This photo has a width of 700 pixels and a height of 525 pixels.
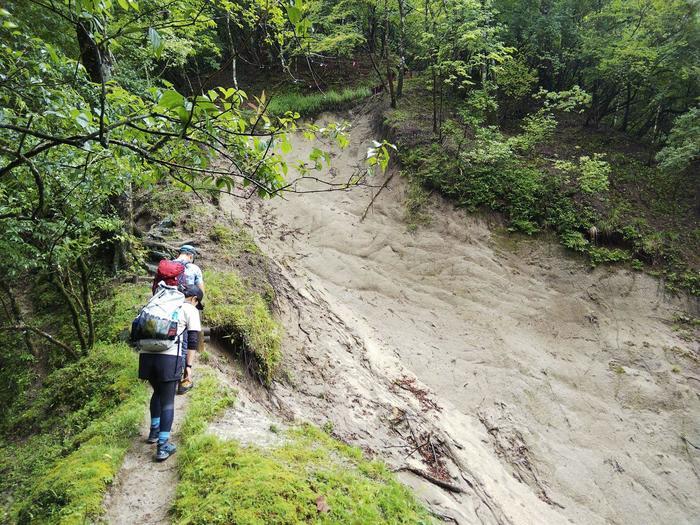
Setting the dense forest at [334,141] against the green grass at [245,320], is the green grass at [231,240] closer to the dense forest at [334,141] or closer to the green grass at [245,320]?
the dense forest at [334,141]

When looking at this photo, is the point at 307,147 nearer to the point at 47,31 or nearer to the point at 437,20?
the point at 437,20

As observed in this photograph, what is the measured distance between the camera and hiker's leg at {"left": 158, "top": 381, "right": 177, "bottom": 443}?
381cm

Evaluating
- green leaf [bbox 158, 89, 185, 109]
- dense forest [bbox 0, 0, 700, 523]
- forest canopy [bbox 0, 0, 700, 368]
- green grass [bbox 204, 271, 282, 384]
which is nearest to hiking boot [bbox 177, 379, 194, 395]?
dense forest [bbox 0, 0, 700, 523]

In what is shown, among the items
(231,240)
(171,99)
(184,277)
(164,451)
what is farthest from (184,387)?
(231,240)

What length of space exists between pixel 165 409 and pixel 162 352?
59 centimetres

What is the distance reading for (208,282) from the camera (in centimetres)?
699

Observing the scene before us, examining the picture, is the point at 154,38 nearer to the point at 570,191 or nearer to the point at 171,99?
the point at 171,99

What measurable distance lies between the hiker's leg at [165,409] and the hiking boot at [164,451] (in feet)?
0.20

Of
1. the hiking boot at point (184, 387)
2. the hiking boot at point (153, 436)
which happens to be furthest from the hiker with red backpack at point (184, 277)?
the hiking boot at point (153, 436)

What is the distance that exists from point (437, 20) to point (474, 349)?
11.4m

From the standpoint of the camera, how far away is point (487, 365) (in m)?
9.23

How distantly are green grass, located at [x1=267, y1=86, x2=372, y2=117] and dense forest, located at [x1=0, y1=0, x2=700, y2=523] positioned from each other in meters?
0.09

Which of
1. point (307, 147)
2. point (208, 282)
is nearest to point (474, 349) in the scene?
point (208, 282)

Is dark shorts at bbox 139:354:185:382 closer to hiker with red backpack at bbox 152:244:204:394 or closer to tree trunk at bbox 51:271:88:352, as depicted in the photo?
hiker with red backpack at bbox 152:244:204:394
